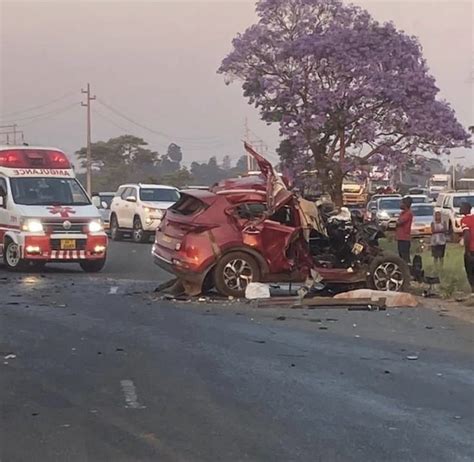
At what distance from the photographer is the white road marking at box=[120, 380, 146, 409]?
7.07 m

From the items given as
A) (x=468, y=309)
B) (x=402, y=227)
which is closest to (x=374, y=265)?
(x=468, y=309)

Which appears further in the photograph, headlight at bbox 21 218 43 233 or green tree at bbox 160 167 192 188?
green tree at bbox 160 167 192 188

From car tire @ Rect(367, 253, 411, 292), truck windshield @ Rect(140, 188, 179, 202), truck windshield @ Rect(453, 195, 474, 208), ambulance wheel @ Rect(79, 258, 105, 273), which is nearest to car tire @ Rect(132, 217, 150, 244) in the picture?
truck windshield @ Rect(140, 188, 179, 202)

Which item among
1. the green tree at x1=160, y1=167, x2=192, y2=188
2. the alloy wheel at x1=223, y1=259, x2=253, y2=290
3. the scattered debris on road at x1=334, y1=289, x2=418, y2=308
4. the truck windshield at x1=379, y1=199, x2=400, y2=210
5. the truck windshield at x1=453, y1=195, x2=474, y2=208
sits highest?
the green tree at x1=160, y1=167, x2=192, y2=188

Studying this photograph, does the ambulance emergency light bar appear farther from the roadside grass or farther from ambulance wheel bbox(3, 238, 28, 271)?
the roadside grass

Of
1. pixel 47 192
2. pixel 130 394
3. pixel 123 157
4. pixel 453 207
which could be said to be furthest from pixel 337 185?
pixel 123 157

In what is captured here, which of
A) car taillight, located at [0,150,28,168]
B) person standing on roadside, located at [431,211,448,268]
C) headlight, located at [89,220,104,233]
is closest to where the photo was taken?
headlight, located at [89,220,104,233]

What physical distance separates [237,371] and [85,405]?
185cm

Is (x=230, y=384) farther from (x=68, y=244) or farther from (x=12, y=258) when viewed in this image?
(x=12, y=258)

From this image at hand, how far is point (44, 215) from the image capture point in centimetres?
1817

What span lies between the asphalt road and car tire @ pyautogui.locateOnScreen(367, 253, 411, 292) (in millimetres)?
1568

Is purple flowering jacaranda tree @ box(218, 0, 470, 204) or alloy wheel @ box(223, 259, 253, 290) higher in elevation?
purple flowering jacaranda tree @ box(218, 0, 470, 204)

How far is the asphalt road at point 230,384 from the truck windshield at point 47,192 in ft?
19.2

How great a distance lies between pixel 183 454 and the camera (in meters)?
5.81
